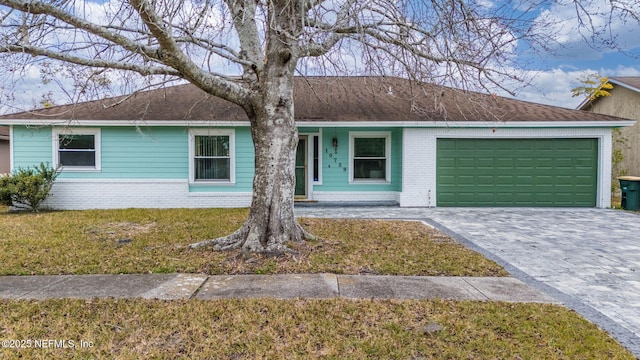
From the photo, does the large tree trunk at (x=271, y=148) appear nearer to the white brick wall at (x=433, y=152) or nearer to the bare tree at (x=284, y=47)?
the bare tree at (x=284, y=47)

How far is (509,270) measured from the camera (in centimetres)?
524

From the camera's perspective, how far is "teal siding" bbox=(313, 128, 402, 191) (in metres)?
12.1

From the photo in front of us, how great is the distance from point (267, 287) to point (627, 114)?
20.7m

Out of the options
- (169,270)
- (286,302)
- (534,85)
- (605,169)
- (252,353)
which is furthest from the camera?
(605,169)

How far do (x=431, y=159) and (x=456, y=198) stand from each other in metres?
1.58

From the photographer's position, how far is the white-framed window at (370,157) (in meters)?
12.2

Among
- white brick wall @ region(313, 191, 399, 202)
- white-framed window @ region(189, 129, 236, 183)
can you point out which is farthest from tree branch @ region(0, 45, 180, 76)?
white brick wall @ region(313, 191, 399, 202)

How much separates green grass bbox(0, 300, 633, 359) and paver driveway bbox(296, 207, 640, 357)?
1.84 ft

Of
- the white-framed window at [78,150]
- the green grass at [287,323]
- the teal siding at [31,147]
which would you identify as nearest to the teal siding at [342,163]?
the green grass at [287,323]

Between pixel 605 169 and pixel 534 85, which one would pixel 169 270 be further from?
pixel 605 169

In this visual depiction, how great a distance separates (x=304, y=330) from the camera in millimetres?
3293

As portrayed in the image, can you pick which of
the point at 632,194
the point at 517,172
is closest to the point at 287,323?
the point at 517,172

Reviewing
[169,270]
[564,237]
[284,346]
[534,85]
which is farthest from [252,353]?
[564,237]

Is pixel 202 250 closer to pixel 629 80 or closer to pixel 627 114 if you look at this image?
pixel 627 114
